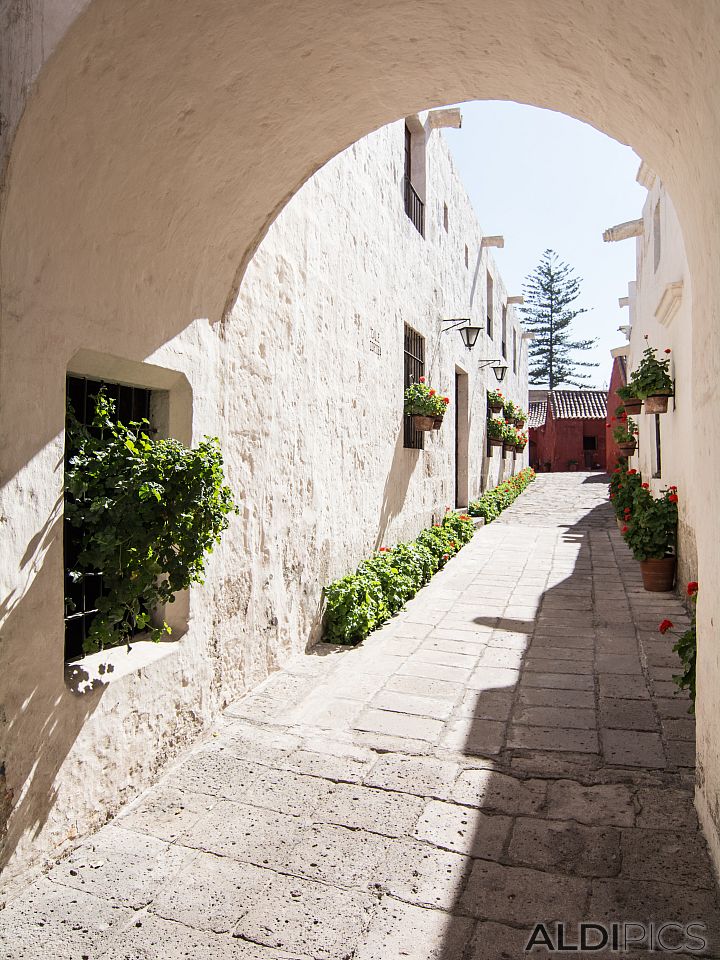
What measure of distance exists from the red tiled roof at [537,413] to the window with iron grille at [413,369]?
75.6 ft

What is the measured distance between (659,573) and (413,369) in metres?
3.80

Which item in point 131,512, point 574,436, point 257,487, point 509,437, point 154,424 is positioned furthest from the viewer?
point 574,436

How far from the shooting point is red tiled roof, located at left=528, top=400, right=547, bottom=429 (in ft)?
101

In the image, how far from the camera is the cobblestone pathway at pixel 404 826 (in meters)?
1.98

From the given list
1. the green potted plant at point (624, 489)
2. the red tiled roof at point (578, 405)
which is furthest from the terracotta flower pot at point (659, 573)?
the red tiled roof at point (578, 405)

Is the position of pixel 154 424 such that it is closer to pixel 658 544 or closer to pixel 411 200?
pixel 658 544

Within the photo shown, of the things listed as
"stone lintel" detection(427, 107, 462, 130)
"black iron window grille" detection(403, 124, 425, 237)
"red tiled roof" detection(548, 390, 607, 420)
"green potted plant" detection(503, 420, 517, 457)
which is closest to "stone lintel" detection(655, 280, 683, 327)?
"black iron window grille" detection(403, 124, 425, 237)

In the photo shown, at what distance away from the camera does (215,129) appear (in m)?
2.84

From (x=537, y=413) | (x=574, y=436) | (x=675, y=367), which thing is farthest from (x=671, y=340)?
(x=537, y=413)

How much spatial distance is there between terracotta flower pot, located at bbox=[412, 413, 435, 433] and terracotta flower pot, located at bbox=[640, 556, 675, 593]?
2.86 meters

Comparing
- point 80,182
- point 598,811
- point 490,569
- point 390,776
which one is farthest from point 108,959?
point 490,569

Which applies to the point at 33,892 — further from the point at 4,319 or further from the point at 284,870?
the point at 4,319

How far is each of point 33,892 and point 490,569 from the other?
670cm

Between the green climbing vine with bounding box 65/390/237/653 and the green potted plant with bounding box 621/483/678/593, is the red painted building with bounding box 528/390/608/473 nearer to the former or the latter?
the green potted plant with bounding box 621/483/678/593
